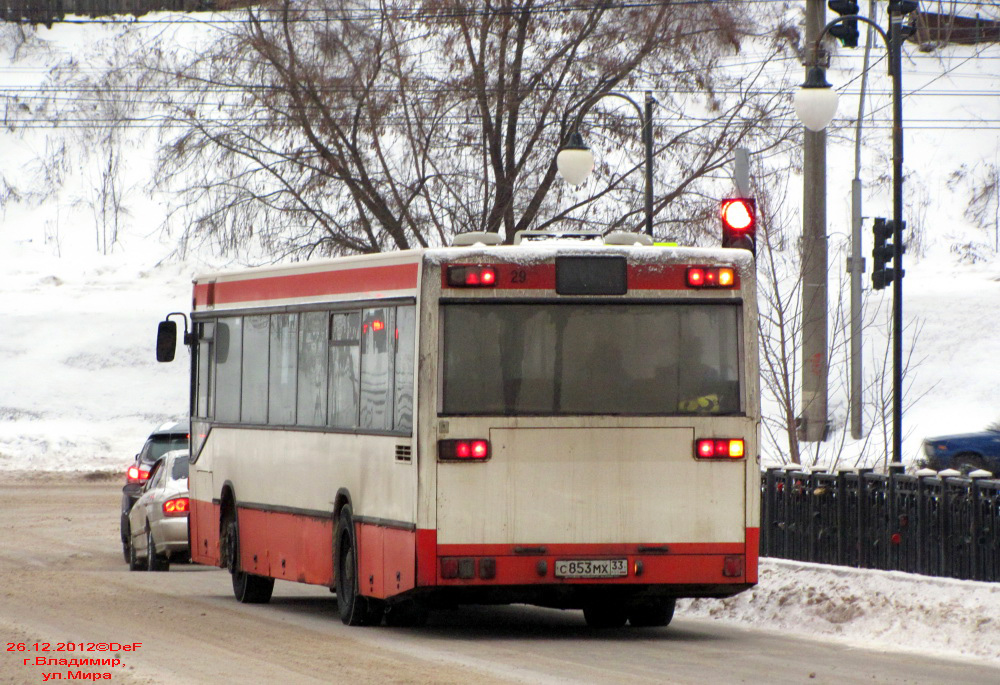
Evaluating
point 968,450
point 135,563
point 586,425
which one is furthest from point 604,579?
point 968,450

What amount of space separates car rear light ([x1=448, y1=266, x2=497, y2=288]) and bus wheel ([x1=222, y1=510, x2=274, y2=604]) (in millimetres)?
4756

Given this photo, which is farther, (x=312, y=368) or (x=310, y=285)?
(x=310, y=285)

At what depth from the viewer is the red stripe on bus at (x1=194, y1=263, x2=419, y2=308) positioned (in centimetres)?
1273

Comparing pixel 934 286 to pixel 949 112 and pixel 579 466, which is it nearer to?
pixel 949 112

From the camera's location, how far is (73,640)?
12.2 meters

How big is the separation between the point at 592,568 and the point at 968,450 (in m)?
19.4

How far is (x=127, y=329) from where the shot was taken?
53.3 m

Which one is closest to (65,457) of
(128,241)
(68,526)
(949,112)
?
(68,526)

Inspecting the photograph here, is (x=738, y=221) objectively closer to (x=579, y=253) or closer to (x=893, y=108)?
(x=579, y=253)

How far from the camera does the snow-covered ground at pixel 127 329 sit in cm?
4322

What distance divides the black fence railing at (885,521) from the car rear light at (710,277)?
251cm

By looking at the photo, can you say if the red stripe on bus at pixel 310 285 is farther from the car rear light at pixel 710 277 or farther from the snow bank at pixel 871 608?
the snow bank at pixel 871 608

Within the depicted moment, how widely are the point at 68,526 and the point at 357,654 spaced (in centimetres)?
1761

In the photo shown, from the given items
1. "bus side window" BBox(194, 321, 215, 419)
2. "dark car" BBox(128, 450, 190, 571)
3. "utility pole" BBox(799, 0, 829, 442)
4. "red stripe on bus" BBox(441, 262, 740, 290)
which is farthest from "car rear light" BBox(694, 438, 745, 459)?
"utility pole" BBox(799, 0, 829, 442)
